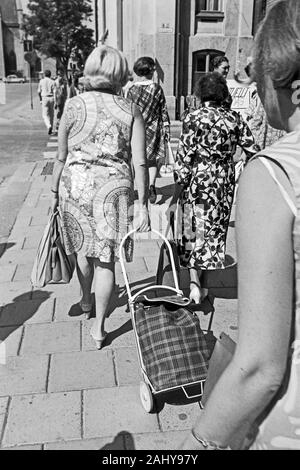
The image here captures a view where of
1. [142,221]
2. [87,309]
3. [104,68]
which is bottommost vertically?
[87,309]

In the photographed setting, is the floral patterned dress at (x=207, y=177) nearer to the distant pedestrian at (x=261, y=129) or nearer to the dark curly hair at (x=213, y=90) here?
the dark curly hair at (x=213, y=90)

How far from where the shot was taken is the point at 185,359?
8.57 feet

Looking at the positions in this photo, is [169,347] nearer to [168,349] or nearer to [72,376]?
[168,349]

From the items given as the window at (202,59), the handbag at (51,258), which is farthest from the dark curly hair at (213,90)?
the window at (202,59)

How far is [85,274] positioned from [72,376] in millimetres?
789

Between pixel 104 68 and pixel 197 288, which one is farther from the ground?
pixel 104 68

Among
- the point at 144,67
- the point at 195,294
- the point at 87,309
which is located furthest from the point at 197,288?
the point at 144,67

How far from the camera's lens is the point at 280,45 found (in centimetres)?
105

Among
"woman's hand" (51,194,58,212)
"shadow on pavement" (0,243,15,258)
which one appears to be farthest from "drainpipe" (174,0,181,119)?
"woman's hand" (51,194,58,212)

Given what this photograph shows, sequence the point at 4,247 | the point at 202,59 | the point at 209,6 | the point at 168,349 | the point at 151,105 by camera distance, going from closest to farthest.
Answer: the point at 168,349
the point at 4,247
the point at 151,105
the point at 209,6
the point at 202,59

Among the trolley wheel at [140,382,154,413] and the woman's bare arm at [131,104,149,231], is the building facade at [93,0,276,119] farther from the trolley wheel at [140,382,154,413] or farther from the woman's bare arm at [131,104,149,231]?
the trolley wheel at [140,382,154,413]

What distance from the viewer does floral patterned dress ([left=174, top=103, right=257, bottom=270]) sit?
3.57 m

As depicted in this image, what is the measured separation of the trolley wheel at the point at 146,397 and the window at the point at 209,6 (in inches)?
752
